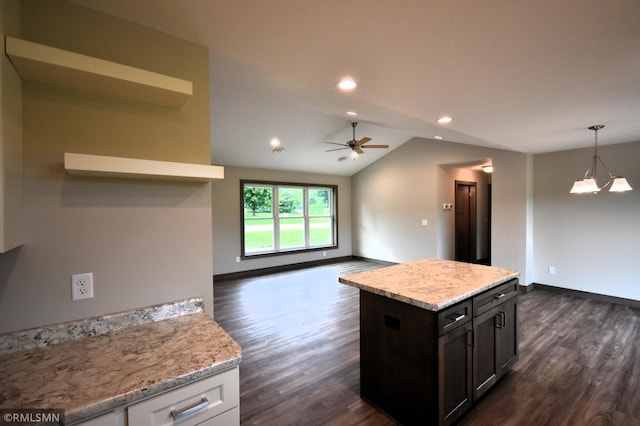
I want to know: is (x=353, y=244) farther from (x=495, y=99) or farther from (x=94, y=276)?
(x=94, y=276)

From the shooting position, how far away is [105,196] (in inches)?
56.5

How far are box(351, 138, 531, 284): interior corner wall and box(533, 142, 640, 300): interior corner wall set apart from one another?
0.37m

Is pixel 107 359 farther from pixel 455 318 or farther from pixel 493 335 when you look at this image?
pixel 493 335

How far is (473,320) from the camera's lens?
196 centimetres

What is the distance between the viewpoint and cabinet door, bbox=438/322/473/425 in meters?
1.75

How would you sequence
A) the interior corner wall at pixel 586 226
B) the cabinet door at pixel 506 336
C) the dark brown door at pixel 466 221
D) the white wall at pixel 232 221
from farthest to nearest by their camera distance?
the dark brown door at pixel 466 221
the white wall at pixel 232 221
the interior corner wall at pixel 586 226
the cabinet door at pixel 506 336

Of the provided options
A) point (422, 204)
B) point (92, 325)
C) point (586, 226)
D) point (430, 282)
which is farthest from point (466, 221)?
point (92, 325)

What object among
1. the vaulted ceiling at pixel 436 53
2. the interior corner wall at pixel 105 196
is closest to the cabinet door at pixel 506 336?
the vaulted ceiling at pixel 436 53

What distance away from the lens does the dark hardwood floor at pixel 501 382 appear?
2068 mm

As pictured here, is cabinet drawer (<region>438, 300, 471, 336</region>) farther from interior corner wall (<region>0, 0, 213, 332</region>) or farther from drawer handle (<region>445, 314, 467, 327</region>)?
interior corner wall (<region>0, 0, 213, 332</region>)

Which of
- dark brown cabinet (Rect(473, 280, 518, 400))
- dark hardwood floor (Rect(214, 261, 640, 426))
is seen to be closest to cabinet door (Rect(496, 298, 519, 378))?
dark brown cabinet (Rect(473, 280, 518, 400))

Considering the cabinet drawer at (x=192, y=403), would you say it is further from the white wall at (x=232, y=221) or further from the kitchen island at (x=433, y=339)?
the white wall at (x=232, y=221)

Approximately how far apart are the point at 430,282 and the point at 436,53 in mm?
1517

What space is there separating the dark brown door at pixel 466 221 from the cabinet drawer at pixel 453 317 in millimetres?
5383
